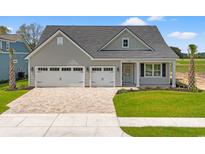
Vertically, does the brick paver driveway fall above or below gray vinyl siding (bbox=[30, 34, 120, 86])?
below

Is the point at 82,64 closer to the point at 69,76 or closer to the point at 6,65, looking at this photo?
the point at 69,76

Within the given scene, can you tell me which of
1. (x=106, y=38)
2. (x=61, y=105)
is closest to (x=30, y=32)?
(x=106, y=38)

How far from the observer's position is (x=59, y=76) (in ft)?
85.4

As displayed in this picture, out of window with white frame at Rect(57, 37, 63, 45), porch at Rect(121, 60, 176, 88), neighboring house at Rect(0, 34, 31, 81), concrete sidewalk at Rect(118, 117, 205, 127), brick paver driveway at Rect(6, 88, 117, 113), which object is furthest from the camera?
neighboring house at Rect(0, 34, 31, 81)

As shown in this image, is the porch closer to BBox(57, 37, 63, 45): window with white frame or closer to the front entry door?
the front entry door

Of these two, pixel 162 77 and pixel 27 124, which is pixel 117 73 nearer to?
pixel 162 77

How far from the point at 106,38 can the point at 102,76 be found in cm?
517

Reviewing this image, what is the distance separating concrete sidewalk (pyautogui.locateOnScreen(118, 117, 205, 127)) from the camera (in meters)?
10.9

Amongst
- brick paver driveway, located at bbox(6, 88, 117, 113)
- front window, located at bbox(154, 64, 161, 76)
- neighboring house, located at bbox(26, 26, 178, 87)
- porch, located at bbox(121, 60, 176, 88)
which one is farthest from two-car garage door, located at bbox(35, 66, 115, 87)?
brick paver driveway, located at bbox(6, 88, 117, 113)

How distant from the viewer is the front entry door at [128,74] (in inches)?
1086

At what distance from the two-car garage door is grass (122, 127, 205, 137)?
1583 centimetres

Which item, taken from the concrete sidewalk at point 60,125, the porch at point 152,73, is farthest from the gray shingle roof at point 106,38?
the concrete sidewalk at point 60,125

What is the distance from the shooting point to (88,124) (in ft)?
35.7

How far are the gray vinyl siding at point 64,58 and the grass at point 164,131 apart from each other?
51.8 feet
